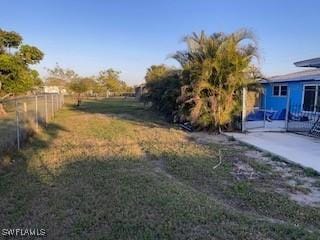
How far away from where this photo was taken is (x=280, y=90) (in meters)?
19.9

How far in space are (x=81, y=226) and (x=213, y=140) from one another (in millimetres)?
8014

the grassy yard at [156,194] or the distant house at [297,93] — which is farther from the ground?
the distant house at [297,93]

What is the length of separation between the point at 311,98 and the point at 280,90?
3225 mm

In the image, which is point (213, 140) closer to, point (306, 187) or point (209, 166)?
point (209, 166)

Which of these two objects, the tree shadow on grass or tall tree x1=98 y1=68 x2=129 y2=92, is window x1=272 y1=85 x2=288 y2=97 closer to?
the tree shadow on grass

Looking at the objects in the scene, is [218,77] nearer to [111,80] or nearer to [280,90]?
[280,90]

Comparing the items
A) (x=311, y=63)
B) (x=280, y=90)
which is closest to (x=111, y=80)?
(x=280, y=90)

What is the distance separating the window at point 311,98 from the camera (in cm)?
1596

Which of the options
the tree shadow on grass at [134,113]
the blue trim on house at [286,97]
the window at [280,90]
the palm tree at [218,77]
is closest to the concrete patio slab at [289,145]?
the palm tree at [218,77]

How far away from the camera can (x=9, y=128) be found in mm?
11805

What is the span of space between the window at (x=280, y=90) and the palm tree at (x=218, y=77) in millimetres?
6410

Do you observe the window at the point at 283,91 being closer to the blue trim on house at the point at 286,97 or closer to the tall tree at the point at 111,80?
the blue trim on house at the point at 286,97

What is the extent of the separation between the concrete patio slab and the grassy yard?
54cm

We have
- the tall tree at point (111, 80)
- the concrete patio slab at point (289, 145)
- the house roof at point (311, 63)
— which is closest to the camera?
the concrete patio slab at point (289, 145)
